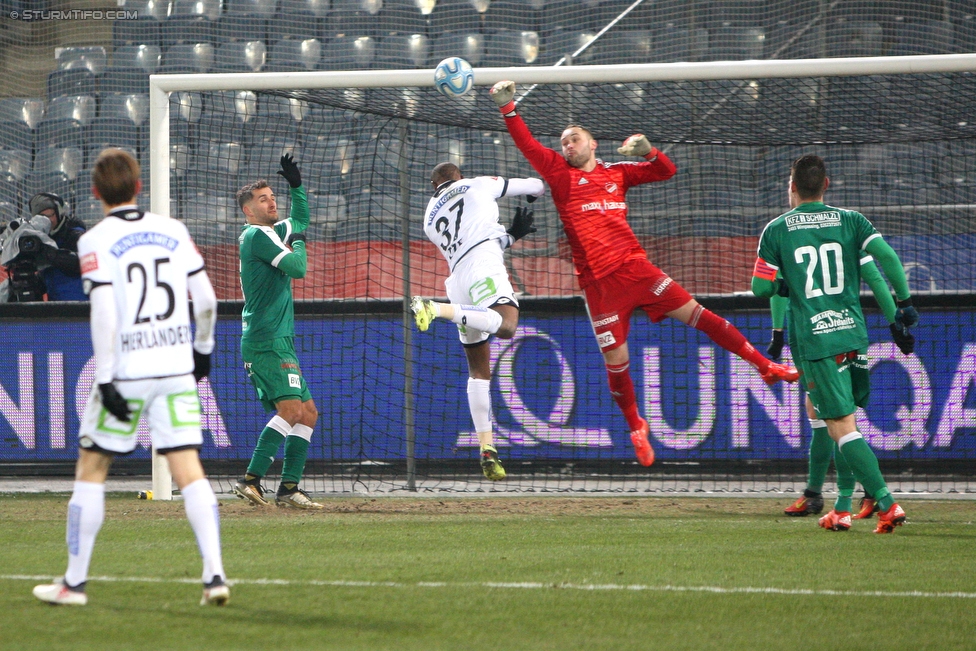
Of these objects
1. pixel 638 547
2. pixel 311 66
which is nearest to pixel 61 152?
pixel 311 66

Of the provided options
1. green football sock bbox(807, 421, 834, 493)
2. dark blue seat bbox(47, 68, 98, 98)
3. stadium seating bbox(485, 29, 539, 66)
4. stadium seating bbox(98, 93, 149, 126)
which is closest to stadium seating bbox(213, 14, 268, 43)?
stadium seating bbox(98, 93, 149, 126)

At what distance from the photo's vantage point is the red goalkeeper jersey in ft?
25.4

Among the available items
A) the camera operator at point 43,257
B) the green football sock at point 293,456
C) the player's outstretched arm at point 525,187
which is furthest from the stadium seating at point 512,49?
the green football sock at point 293,456

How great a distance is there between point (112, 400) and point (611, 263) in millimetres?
4321

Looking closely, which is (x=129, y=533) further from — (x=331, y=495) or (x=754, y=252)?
(x=754, y=252)

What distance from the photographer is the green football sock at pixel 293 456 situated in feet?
26.8

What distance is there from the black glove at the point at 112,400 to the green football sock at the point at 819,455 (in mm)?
4987

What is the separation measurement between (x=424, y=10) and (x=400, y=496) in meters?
9.37

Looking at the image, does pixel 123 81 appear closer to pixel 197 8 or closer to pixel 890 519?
pixel 197 8

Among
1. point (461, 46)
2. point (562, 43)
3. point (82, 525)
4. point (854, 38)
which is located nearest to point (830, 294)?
point (82, 525)

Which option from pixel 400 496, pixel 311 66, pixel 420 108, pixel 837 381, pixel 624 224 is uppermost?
pixel 311 66

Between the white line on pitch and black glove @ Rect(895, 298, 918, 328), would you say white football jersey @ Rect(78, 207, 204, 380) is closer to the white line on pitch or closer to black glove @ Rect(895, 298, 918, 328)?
the white line on pitch

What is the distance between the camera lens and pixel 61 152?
14281 millimetres

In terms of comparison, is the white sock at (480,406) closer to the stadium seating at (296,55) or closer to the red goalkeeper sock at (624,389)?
the red goalkeeper sock at (624,389)
